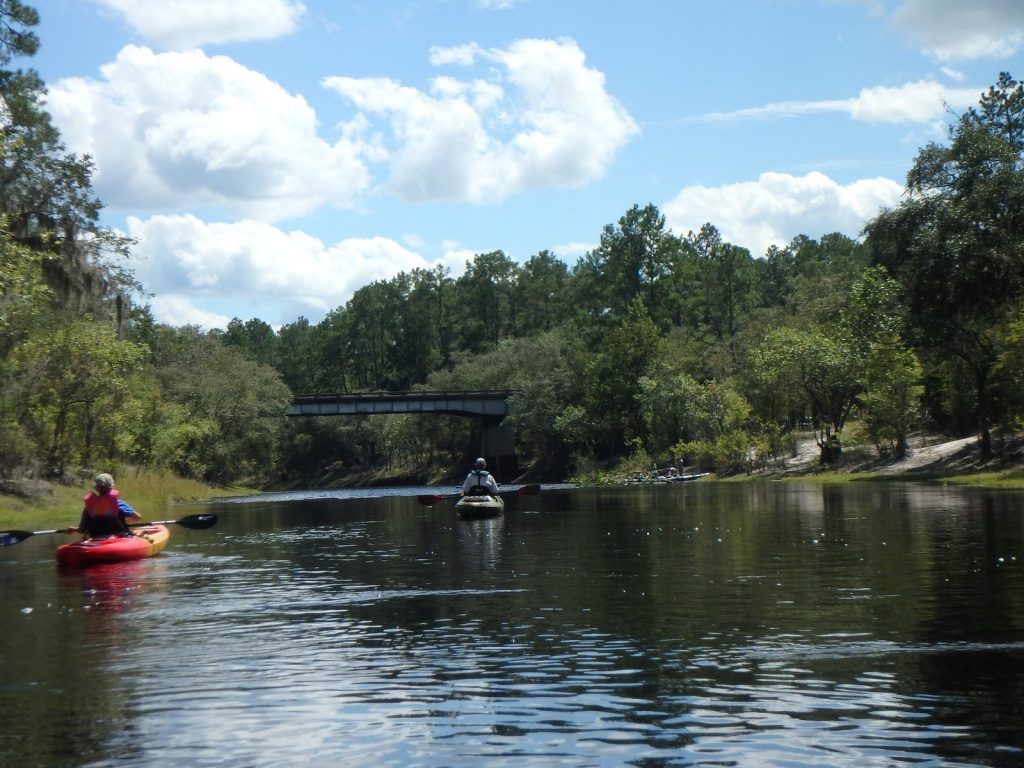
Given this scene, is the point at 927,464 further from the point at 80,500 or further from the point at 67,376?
the point at 67,376

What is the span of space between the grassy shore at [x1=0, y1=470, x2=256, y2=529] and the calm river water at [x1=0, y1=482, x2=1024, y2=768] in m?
18.0

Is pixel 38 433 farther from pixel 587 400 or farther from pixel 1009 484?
pixel 587 400

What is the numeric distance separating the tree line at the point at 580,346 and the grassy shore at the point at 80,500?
5.30ft

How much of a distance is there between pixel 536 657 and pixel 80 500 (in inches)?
1586

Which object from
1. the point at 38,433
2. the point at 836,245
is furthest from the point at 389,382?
the point at 38,433

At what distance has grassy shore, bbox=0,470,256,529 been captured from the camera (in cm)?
4212

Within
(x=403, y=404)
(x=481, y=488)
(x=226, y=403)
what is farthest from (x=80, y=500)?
(x=403, y=404)

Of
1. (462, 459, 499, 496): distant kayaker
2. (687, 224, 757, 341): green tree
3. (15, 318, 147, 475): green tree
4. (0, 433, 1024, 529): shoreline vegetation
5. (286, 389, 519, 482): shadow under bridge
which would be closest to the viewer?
(462, 459, 499, 496): distant kayaker

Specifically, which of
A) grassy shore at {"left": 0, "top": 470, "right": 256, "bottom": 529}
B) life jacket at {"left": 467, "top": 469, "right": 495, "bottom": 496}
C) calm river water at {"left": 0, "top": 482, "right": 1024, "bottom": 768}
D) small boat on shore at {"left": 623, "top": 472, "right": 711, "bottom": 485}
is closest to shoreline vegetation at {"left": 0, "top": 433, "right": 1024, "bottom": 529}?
grassy shore at {"left": 0, "top": 470, "right": 256, "bottom": 529}

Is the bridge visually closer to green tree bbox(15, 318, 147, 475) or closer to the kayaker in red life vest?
green tree bbox(15, 318, 147, 475)

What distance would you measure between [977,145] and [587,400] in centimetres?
4915

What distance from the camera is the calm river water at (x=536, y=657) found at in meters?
9.28

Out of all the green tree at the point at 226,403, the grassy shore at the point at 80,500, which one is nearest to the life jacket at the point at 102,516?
the grassy shore at the point at 80,500

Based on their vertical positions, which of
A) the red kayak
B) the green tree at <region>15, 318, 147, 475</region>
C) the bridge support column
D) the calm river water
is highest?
the green tree at <region>15, 318, 147, 475</region>
